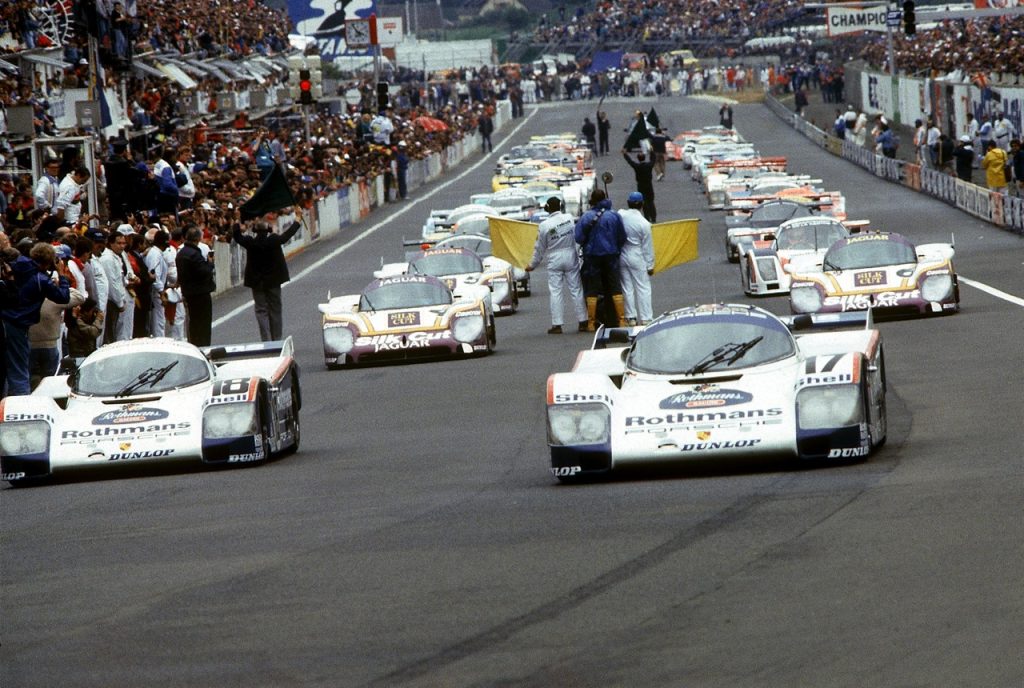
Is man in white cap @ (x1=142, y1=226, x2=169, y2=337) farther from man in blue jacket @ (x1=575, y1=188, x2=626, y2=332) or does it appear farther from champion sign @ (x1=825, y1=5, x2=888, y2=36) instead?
champion sign @ (x1=825, y1=5, x2=888, y2=36)

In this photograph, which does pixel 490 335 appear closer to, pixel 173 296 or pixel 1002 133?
pixel 173 296

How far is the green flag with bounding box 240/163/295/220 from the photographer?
2505 centimetres

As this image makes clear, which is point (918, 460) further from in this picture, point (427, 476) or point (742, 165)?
point (742, 165)

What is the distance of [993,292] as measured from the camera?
86.7 feet

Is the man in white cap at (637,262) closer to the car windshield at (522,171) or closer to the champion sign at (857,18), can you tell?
the car windshield at (522,171)

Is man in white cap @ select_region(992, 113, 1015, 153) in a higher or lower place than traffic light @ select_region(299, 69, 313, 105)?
lower

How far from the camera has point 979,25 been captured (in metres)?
74.4

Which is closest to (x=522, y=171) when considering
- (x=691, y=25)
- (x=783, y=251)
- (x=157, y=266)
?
(x=783, y=251)

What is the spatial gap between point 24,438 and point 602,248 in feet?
32.1

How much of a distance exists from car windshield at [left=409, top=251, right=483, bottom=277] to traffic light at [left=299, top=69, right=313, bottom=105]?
51.4 ft

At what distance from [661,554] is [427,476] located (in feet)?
13.0

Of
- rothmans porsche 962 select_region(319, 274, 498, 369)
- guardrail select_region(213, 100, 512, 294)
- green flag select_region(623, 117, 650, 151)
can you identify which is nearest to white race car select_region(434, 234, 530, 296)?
guardrail select_region(213, 100, 512, 294)

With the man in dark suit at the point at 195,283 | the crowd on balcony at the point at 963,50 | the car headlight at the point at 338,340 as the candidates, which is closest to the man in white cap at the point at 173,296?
the man in dark suit at the point at 195,283

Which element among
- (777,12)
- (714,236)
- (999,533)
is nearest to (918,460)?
(999,533)
